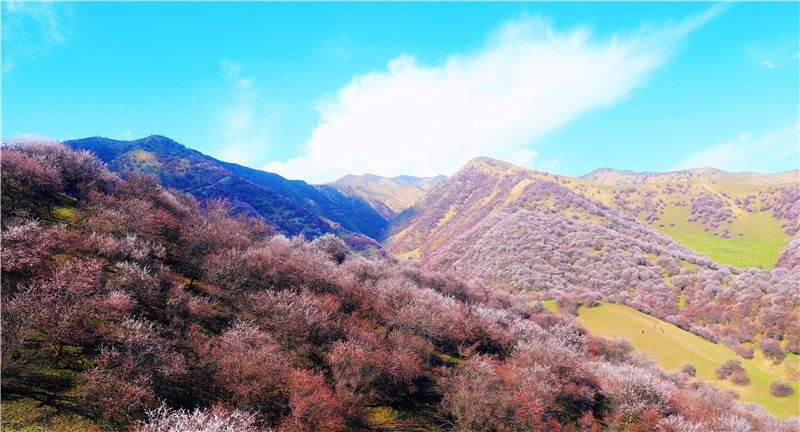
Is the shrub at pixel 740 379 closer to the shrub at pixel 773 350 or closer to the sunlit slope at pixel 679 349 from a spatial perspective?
the sunlit slope at pixel 679 349

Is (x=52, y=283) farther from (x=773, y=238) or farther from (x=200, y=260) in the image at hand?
(x=773, y=238)

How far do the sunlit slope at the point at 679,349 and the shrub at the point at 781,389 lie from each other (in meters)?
0.69

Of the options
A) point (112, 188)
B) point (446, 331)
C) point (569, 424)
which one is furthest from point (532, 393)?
point (112, 188)

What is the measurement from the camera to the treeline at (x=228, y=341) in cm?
1684

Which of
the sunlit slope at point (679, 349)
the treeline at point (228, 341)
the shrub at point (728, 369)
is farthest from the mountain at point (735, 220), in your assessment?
the treeline at point (228, 341)

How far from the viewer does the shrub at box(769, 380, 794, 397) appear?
2117 inches

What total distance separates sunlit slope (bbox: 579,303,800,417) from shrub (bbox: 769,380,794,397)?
2.26ft

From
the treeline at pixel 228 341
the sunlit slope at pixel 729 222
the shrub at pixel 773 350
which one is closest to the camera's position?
the treeline at pixel 228 341

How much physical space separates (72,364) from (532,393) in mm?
36662

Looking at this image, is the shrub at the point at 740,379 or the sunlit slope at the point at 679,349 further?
the shrub at the point at 740,379

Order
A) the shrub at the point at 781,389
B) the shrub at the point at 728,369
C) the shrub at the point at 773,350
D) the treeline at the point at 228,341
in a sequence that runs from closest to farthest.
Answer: the treeline at the point at 228,341 < the shrub at the point at 781,389 < the shrub at the point at 728,369 < the shrub at the point at 773,350

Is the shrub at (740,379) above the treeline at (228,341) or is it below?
below

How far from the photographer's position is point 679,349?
66.1m

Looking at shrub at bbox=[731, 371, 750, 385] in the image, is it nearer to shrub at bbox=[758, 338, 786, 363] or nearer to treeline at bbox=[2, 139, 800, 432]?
shrub at bbox=[758, 338, 786, 363]
